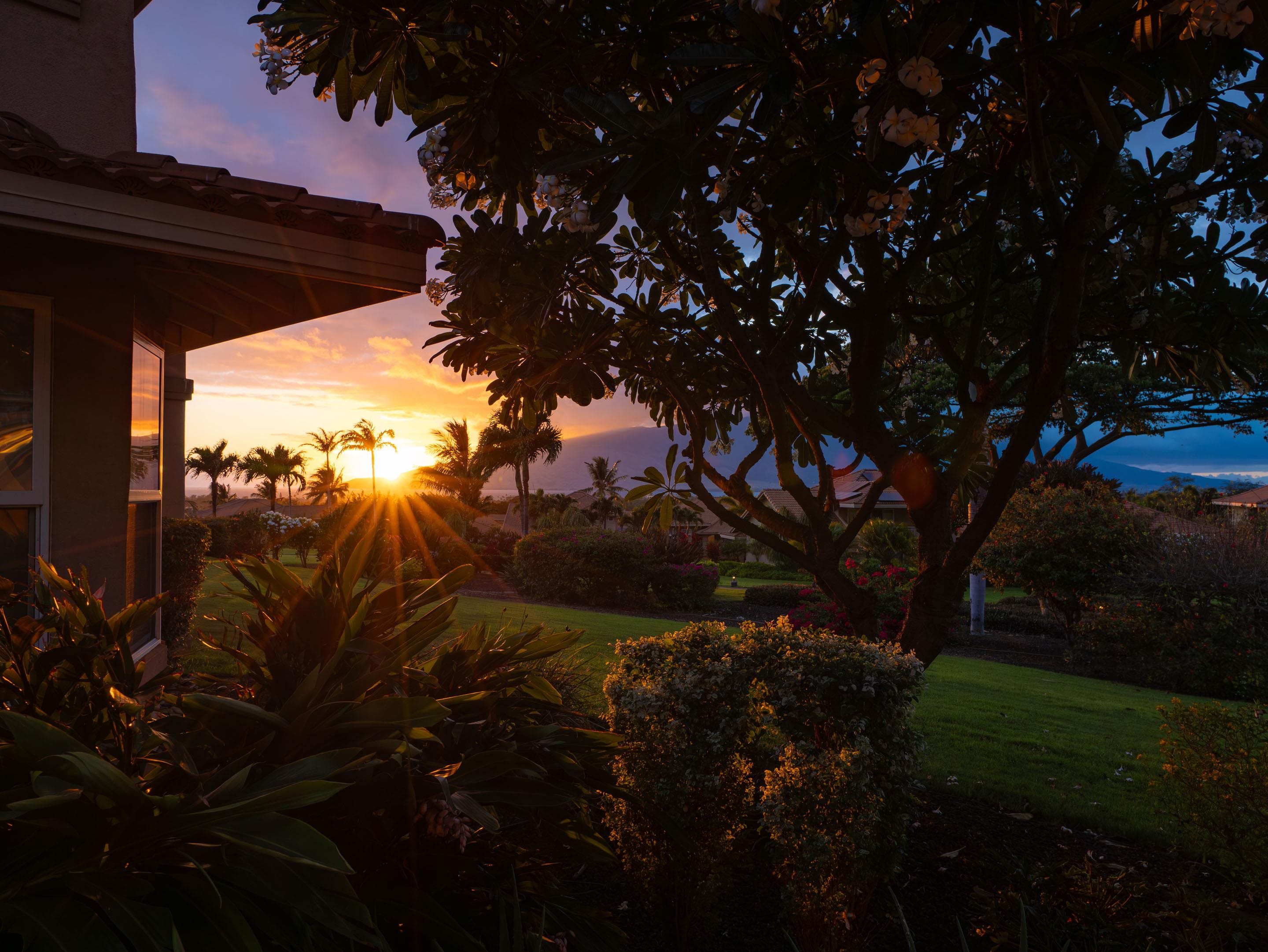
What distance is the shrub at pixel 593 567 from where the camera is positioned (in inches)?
803

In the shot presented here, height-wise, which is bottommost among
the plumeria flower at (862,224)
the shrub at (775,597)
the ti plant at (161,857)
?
the shrub at (775,597)

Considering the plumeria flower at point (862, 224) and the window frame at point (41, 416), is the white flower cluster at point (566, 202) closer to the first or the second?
the plumeria flower at point (862, 224)

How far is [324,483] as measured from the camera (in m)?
59.9

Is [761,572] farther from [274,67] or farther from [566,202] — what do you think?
[274,67]

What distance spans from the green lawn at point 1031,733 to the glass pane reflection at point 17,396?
1.45m

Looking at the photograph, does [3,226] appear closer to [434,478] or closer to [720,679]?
[720,679]

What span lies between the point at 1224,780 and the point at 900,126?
3.69 meters

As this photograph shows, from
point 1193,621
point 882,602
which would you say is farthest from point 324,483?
point 1193,621

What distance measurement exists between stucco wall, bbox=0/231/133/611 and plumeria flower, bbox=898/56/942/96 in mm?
4928

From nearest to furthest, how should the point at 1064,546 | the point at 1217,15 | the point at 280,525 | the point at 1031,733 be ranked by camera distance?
1. the point at 1217,15
2. the point at 1031,733
3. the point at 1064,546
4. the point at 280,525

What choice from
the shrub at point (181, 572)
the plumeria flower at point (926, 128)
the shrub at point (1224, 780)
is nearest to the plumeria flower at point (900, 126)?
the plumeria flower at point (926, 128)

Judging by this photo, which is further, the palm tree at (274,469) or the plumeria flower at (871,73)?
the palm tree at (274,469)

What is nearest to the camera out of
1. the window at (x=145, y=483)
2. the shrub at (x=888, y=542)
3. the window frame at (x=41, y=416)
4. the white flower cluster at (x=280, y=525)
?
the window frame at (x=41, y=416)

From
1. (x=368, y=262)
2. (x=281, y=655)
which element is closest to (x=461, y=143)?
(x=368, y=262)
